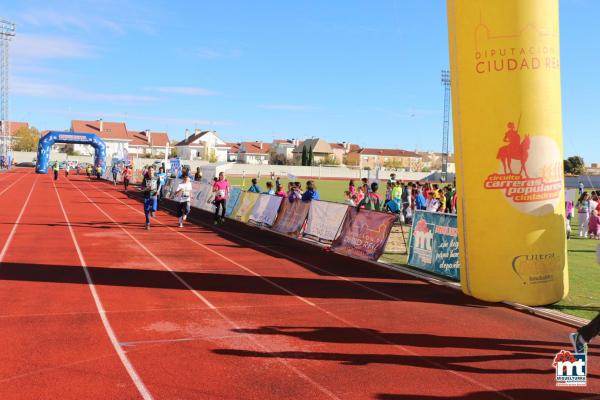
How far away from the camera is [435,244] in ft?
38.0

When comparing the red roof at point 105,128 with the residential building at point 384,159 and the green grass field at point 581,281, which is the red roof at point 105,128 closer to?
the residential building at point 384,159

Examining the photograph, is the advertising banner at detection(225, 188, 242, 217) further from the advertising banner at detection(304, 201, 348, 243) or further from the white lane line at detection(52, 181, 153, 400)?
the white lane line at detection(52, 181, 153, 400)

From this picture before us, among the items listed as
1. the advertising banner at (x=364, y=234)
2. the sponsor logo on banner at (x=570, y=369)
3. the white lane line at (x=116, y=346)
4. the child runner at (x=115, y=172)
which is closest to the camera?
the white lane line at (x=116, y=346)

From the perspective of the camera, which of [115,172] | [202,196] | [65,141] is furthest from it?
[65,141]

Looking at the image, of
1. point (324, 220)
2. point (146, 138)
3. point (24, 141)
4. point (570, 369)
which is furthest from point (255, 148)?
point (570, 369)

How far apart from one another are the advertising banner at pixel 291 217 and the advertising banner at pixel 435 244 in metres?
5.27

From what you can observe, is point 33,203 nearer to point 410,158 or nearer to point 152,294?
point 152,294

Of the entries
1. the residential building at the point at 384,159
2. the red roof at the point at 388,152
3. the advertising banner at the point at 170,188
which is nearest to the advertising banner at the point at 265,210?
the advertising banner at the point at 170,188

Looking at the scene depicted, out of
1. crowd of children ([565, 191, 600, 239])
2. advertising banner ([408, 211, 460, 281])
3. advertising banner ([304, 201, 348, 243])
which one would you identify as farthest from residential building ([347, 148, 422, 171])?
advertising banner ([408, 211, 460, 281])

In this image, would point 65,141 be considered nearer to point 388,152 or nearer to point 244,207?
point 244,207

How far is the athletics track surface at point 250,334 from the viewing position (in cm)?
533

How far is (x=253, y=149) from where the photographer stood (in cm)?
15312

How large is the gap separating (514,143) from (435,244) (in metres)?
3.63

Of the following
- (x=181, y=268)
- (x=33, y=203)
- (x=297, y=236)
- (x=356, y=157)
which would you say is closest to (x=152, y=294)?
(x=181, y=268)
